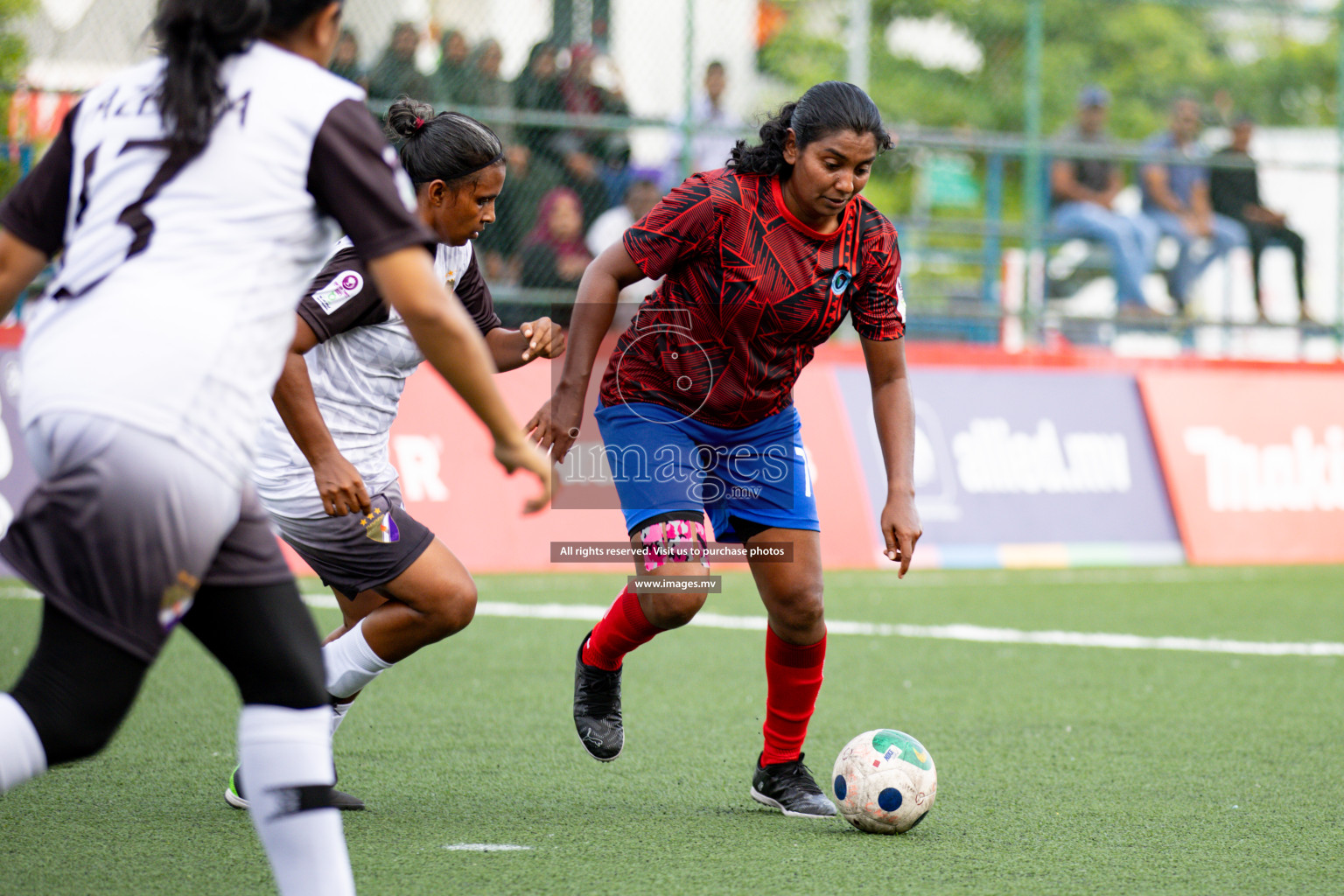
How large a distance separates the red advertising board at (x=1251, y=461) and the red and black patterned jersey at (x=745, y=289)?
24.0ft

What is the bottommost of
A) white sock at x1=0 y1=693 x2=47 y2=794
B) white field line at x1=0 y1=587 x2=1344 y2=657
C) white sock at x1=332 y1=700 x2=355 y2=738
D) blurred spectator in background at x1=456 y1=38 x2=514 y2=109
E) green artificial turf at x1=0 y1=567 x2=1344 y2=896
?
white field line at x1=0 y1=587 x2=1344 y2=657

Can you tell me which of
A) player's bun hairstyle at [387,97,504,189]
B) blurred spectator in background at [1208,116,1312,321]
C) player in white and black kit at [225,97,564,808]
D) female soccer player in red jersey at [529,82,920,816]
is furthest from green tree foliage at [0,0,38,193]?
blurred spectator in background at [1208,116,1312,321]

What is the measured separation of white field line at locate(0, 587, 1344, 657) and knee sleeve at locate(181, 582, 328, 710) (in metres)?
4.70

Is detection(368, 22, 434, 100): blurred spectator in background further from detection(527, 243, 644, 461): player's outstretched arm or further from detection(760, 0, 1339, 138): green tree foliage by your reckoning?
detection(760, 0, 1339, 138): green tree foliage

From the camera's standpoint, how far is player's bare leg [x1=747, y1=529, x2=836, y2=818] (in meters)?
4.39

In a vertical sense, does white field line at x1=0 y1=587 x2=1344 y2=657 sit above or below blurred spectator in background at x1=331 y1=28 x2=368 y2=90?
below

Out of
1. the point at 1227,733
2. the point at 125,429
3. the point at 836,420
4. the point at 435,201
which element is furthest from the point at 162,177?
the point at 836,420

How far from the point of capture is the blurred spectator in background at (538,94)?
35.7 feet

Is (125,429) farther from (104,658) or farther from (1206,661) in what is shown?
(1206,661)

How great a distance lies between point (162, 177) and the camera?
2.47 metres

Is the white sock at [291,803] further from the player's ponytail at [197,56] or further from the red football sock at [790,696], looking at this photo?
the red football sock at [790,696]

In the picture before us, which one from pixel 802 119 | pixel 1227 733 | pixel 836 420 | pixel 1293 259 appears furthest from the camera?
pixel 1293 259

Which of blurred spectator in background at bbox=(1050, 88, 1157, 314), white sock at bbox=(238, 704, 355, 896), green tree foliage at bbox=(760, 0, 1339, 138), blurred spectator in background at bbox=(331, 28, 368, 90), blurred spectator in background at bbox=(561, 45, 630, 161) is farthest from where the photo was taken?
green tree foliage at bbox=(760, 0, 1339, 138)

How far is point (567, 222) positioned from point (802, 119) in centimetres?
684
